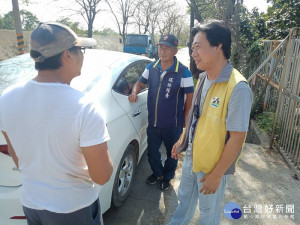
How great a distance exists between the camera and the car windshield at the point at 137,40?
1659 cm

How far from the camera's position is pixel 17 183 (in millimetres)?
Answer: 1689

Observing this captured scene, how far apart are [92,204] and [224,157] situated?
2.76 ft

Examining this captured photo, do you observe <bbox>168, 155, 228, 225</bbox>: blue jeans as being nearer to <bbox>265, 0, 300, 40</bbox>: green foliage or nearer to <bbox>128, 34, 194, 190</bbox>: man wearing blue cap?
<bbox>128, 34, 194, 190</bbox>: man wearing blue cap

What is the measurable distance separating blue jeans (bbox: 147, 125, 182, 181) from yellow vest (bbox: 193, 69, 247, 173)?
3.55 ft

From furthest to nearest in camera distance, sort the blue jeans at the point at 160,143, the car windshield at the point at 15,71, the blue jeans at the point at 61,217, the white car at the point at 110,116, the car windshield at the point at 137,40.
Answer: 1. the car windshield at the point at 137,40
2. the blue jeans at the point at 160,143
3. the car windshield at the point at 15,71
4. the white car at the point at 110,116
5. the blue jeans at the point at 61,217

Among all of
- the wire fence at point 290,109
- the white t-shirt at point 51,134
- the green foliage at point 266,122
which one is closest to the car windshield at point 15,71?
the white t-shirt at point 51,134

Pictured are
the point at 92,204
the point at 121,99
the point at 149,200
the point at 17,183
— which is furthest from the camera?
the point at 149,200

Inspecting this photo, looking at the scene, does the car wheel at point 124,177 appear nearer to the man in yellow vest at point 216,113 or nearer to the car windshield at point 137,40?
the man in yellow vest at point 216,113

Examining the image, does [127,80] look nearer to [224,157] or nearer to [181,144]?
[181,144]


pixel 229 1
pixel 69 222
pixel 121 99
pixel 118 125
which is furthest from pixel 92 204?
pixel 229 1

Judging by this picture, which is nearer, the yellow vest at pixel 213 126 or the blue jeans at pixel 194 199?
the yellow vest at pixel 213 126

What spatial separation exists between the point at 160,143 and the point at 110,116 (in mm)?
945

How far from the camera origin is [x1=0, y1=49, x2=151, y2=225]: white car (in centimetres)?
168

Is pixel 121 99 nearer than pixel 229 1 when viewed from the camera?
Yes
